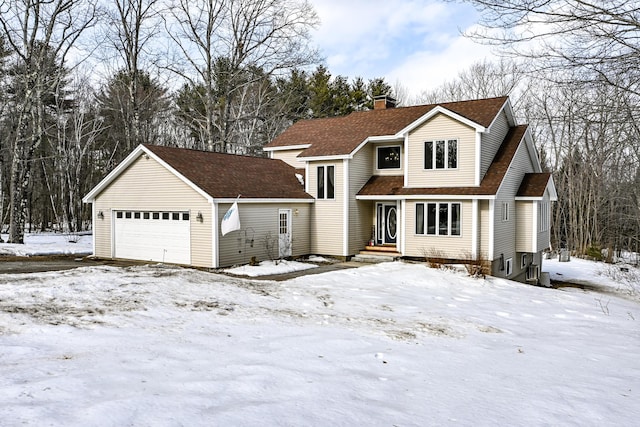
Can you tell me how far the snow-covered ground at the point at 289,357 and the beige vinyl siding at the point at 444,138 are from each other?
669cm

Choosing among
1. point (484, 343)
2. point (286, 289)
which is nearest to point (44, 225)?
point (286, 289)

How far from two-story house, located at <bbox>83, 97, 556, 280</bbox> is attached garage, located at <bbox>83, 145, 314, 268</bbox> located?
43mm

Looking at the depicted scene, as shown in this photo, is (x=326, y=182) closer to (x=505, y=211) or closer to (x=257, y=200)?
(x=257, y=200)

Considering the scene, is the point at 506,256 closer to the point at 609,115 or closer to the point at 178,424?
the point at 609,115

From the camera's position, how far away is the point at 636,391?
5227 millimetres

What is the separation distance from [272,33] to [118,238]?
1490cm

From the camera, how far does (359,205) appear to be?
19203mm

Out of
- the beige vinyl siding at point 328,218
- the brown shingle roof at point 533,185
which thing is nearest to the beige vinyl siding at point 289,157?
the beige vinyl siding at point 328,218

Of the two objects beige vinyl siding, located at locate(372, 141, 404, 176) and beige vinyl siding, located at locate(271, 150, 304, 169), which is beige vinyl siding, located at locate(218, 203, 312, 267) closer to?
beige vinyl siding, located at locate(372, 141, 404, 176)

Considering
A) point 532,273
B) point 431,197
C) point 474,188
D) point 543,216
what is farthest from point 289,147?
point 532,273

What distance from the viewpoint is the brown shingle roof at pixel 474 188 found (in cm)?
1641

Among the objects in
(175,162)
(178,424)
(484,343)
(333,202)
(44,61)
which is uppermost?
(44,61)

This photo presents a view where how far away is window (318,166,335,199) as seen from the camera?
1903 cm

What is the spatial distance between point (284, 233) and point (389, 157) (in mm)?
5527
